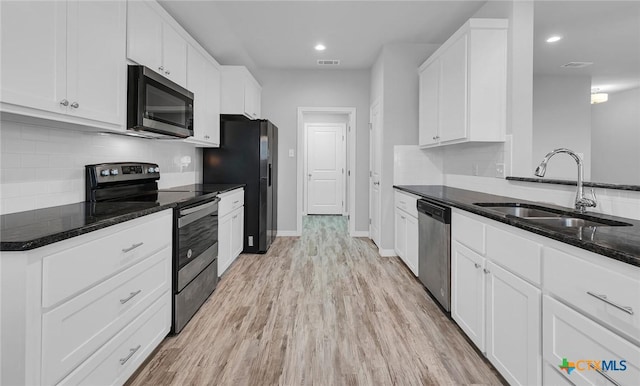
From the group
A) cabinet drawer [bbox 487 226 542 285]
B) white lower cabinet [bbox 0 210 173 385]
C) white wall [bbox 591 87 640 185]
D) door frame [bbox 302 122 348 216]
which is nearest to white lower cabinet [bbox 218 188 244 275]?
white lower cabinet [bbox 0 210 173 385]

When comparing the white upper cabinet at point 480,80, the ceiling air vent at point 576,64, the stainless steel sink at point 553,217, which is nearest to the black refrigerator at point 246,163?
the white upper cabinet at point 480,80

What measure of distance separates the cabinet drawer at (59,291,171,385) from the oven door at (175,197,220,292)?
0.22 metres

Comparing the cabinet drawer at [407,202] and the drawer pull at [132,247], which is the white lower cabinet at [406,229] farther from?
the drawer pull at [132,247]

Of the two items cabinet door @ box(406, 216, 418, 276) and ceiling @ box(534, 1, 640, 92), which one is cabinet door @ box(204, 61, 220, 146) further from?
ceiling @ box(534, 1, 640, 92)

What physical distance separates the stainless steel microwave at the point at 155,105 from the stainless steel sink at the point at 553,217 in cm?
223

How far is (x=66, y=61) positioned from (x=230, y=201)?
6.77 feet

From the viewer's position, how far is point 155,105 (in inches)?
87.8

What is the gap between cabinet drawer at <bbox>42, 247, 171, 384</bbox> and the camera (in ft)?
3.71

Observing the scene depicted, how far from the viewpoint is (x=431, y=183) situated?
4.09m

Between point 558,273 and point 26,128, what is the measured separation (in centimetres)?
253

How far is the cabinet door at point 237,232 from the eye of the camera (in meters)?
3.60

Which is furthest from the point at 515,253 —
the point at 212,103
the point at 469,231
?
the point at 212,103

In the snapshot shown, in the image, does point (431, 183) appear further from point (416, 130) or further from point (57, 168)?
point (57, 168)

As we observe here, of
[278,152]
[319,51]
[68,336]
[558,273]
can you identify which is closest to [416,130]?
[319,51]
